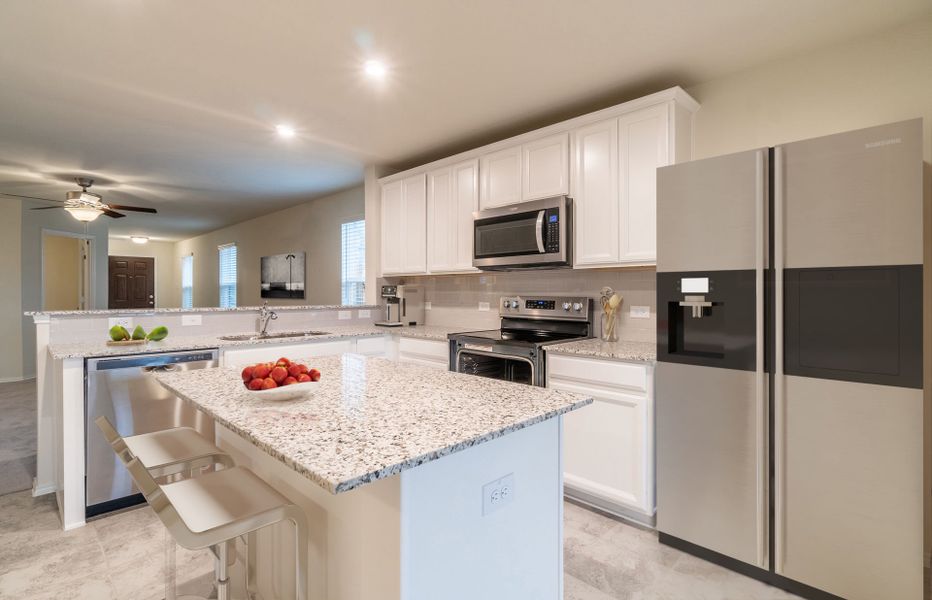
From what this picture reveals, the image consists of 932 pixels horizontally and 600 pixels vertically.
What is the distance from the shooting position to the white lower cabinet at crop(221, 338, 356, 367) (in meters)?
3.01

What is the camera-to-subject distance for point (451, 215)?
377cm

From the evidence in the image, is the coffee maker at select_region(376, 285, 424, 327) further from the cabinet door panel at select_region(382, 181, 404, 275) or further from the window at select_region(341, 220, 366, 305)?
the window at select_region(341, 220, 366, 305)

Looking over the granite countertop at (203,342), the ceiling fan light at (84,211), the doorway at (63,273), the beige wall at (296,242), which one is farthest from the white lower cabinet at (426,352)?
the doorway at (63,273)

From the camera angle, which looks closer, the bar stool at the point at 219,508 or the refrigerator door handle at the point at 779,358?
the bar stool at the point at 219,508

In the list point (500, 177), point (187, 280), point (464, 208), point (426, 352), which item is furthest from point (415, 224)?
point (187, 280)

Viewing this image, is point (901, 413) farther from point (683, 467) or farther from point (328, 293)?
point (328, 293)

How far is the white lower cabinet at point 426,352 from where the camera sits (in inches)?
135

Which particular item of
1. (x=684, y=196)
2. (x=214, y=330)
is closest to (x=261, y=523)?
(x=684, y=196)

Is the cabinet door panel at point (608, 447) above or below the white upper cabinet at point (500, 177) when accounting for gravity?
below

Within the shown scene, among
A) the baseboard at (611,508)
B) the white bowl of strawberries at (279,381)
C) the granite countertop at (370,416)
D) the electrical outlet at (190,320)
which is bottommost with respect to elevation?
the baseboard at (611,508)

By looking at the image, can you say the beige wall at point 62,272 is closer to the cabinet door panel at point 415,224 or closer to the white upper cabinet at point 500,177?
the cabinet door panel at point 415,224

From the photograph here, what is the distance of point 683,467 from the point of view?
2.11m

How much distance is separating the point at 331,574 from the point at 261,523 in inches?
11.6

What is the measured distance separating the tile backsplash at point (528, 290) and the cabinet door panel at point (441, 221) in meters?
0.32
